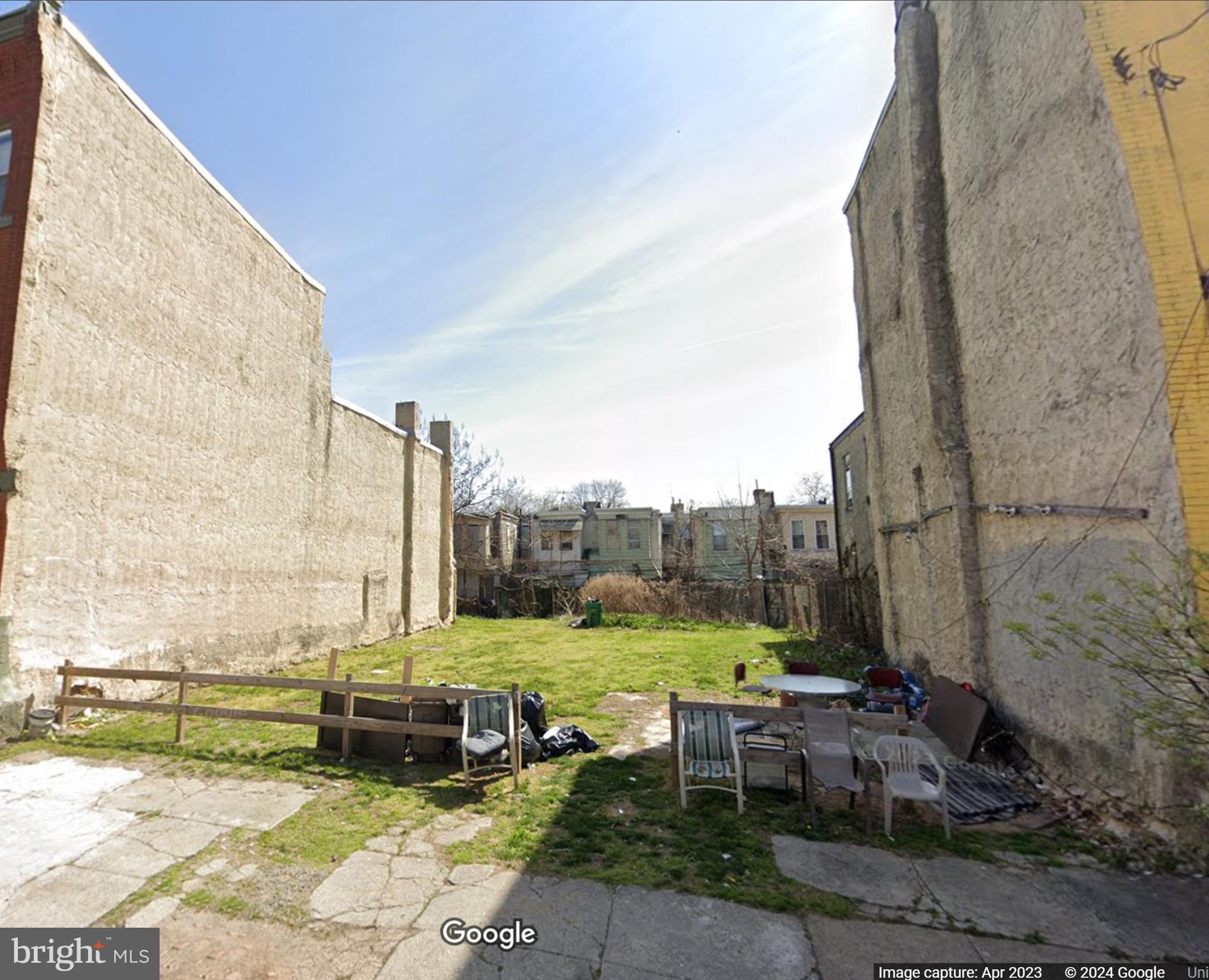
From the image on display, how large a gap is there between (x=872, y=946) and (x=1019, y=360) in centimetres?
696

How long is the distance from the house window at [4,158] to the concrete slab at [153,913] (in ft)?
34.1

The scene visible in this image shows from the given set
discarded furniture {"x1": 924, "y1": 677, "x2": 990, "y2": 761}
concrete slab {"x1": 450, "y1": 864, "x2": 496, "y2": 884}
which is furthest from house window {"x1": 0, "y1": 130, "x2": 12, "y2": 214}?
discarded furniture {"x1": 924, "y1": 677, "x2": 990, "y2": 761}

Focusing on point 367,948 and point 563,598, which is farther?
point 563,598

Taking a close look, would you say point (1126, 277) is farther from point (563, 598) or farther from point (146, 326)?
point (563, 598)

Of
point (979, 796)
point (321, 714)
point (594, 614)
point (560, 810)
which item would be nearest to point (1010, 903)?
point (979, 796)

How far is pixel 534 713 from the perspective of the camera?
7719mm

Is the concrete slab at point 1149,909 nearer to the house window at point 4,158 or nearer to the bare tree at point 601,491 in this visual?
the house window at point 4,158

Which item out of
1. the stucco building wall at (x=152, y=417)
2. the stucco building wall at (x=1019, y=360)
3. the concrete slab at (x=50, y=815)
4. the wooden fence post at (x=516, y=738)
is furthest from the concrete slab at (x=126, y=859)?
the stucco building wall at (x=1019, y=360)

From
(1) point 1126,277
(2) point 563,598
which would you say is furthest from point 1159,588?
(2) point 563,598

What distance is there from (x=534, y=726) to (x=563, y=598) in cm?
2000

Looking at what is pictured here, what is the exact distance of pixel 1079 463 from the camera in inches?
243

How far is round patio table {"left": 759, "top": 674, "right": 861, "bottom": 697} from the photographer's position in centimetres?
707

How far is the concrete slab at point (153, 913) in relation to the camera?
3830 millimetres

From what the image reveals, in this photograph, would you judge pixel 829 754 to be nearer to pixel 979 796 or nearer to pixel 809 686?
pixel 809 686
